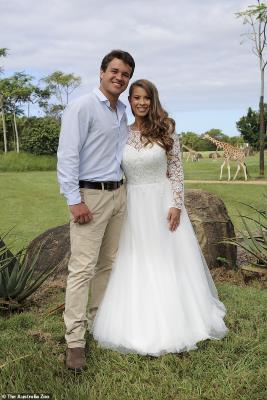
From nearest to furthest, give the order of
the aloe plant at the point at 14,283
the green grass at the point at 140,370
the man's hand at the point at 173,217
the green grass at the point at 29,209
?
the green grass at the point at 140,370, the man's hand at the point at 173,217, the aloe plant at the point at 14,283, the green grass at the point at 29,209

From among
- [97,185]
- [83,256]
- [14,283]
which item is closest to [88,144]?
[97,185]

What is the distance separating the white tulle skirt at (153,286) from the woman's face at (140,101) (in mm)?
468

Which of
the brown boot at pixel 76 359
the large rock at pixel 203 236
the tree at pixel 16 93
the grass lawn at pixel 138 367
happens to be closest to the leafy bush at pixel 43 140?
the tree at pixel 16 93

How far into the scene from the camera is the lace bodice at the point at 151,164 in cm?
343

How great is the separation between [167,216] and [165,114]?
0.64 metres

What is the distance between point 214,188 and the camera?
15.4 metres

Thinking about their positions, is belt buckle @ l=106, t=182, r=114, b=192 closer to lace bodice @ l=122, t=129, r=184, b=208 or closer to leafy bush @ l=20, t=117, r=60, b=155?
lace bodice @ l=122, t=129, r=184, b=208

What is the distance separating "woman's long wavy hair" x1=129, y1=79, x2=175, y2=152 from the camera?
3387 mm

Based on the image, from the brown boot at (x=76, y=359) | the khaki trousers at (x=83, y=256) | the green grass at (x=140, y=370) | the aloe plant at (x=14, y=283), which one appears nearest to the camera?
the green grass at (x=140, y=370)

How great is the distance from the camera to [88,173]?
3.23m

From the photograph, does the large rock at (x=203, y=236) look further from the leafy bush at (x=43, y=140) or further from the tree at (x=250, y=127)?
the tree at (x=250, y=127)

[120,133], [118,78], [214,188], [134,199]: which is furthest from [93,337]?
[214,188]

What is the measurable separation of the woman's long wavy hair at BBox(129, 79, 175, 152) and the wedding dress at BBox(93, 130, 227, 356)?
0.15ft

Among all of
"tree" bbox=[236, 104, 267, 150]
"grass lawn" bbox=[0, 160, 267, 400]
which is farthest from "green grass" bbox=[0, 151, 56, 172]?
"grass lawn" bbox=[0, 160, 267, 400]
